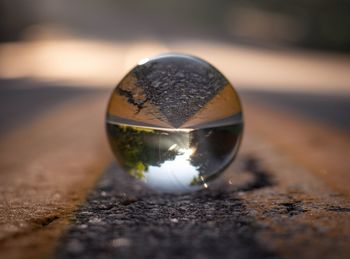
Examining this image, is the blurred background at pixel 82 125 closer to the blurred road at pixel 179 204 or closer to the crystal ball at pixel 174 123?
the blurred road at pixel 179 204

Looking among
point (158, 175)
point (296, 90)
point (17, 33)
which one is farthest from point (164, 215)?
point (17, 33)

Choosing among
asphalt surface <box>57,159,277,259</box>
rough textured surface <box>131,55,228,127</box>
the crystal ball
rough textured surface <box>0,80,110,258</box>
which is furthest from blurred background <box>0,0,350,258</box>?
rough textured surface <box>131,55,228,127</box>

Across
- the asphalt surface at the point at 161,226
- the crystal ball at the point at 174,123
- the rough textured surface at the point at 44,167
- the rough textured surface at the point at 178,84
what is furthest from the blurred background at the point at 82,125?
the rough textured surface at the point at 178,84

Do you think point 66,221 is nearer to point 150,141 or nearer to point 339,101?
point 150,141

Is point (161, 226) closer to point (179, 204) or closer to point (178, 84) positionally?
point (179, 204)

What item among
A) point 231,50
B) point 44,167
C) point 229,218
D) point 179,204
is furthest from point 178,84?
point 231,50
